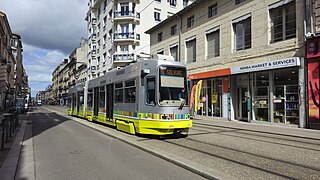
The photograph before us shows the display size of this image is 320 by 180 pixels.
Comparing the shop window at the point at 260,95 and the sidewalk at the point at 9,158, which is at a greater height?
the shop window at the point at 260,95

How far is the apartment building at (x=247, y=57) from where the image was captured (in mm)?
15562

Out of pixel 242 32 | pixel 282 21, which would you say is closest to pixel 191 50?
pixel 242 32

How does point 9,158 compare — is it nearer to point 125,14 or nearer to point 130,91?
point 130,91

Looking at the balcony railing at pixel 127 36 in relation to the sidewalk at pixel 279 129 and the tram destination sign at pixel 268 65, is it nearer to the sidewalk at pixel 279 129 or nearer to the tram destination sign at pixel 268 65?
the sidewalk at pixel 279 129

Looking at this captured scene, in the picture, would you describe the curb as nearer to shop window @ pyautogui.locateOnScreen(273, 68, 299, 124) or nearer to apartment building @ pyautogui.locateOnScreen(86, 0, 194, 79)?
shop window @ pyautogui.locateOnScreen(273, 68, 299, 124)

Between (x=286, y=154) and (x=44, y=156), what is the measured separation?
691 centimetres

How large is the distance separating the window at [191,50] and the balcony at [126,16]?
58.3ft

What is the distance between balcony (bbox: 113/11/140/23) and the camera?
40.3m

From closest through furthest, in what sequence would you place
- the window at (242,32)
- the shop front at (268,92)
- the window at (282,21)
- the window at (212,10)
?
1. the shop front at (268,92)
2. the window at (282,21)
3. the window at (242,32)
4. the window at (212,10)

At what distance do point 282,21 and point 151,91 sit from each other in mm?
10920

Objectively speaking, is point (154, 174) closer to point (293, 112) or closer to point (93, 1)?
point (293, 112)

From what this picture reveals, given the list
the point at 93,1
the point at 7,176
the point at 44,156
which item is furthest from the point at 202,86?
the point at 93,1

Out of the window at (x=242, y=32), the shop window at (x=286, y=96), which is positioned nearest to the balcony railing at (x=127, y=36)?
the window at (x=242, y=32)

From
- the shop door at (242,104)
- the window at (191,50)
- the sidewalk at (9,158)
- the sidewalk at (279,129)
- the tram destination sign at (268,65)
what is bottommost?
the sidewalk at (279,129)
